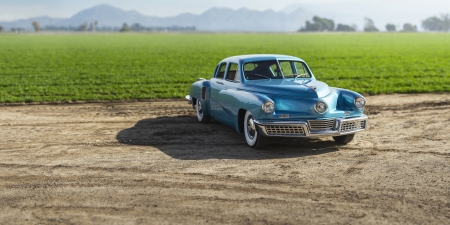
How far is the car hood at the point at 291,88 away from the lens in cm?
898

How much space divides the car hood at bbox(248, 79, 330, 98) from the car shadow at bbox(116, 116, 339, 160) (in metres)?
0.93

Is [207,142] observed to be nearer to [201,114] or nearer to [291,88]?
[291,88]

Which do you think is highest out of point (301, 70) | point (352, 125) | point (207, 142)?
point (301, 70)

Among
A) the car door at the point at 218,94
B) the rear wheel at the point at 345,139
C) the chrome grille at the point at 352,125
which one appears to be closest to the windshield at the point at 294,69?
the car door at the point at 218,94

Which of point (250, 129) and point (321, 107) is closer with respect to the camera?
point (321, 107)

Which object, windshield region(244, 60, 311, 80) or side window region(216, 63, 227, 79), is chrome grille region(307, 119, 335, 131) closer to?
windshield region(244, 60, 311, 80)

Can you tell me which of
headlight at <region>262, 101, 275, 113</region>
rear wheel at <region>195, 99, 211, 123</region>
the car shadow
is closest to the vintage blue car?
headlight at <region>262, 101, 275, 113</region>

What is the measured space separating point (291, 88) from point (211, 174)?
2.64 m

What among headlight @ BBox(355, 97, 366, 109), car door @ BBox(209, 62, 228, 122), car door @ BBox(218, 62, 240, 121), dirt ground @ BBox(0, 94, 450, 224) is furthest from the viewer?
car door @ BBox(209, 62, 228, 122)

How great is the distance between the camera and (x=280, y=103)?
892 centimetres

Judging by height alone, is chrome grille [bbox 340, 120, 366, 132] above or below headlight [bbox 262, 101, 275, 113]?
below

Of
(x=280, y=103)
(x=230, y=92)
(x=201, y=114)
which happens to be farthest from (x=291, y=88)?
(x=201, y=114)

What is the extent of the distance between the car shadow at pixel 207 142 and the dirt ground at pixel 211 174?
0.02m

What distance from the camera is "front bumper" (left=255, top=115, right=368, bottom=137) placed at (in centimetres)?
857
